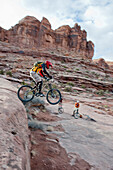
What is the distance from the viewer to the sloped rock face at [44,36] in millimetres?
53469

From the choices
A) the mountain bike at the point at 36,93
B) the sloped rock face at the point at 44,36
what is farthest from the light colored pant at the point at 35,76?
the sloped rock face at the point at 44,36

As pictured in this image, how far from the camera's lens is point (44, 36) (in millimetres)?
56844

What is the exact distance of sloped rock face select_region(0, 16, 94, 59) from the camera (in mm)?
53469

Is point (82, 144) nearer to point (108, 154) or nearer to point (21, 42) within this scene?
point (108, 154)

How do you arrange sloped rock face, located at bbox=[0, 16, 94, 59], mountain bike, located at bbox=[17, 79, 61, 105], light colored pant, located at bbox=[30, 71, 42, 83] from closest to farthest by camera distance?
light colored pant, located at bbox=[30, 71, 42, 83], mountain bike, located at bbox=[17, 79, 61, 105], sloped rock face, located at bbox=[0, 16, 94, 59]

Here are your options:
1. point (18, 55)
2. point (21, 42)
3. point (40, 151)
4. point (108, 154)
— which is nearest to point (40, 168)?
point (40, 151)

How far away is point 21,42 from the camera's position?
2095 inches

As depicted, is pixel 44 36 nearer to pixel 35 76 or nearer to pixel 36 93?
pixel 35 76

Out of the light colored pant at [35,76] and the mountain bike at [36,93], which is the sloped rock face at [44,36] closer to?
the mountain bike at [36,93]

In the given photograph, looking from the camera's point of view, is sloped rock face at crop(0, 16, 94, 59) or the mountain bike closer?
the mountain bike

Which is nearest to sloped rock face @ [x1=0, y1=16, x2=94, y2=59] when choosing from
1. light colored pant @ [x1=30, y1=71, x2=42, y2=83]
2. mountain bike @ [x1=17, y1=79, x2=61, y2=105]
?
mountain bike @ [x1=17, y1=79, x2=61, y2=105]

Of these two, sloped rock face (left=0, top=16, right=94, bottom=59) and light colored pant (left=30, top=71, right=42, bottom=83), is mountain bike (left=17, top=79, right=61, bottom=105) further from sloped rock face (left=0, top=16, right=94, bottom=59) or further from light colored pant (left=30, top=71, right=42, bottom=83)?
sloped rock face (left=0, top=16, right=94, bottom=59)

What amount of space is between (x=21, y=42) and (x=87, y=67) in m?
36.3

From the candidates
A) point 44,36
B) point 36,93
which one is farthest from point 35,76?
point 44,36
